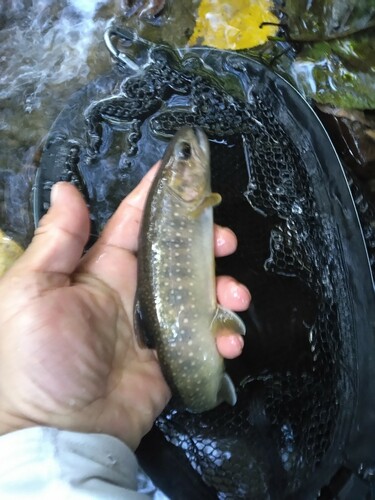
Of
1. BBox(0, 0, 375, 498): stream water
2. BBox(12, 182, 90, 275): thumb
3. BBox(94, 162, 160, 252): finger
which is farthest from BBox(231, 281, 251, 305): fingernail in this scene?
BBox(0, 0, 375, 498): stream water

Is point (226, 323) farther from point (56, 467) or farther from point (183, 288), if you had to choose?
point (56, 467)

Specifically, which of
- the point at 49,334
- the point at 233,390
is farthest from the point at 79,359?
the point at 233,390

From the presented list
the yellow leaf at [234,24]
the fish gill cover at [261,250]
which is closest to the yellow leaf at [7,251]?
the fish gill cover at [261,250]

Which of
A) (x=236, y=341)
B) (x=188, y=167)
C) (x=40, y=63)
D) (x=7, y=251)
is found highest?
(x=188, y=167)

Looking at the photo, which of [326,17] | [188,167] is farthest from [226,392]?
[326,17]

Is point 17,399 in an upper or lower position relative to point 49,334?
lower

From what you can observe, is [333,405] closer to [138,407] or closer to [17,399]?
[138,407]
